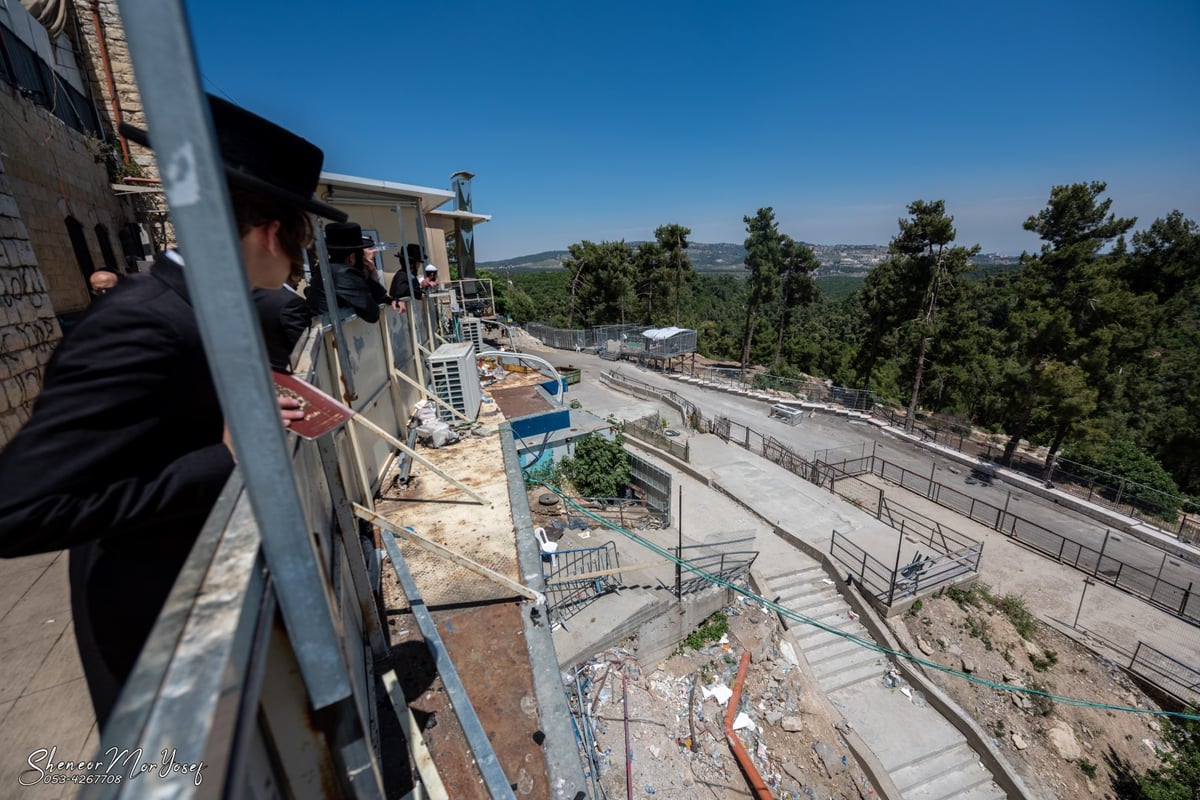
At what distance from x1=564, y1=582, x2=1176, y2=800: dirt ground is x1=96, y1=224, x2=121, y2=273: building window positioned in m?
11.1

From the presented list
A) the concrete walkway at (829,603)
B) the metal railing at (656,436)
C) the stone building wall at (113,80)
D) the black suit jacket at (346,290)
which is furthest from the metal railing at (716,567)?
the stone building wall at (113,80)

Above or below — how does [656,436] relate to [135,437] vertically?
below

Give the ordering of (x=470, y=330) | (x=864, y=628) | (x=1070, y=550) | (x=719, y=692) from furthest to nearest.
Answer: (x=470, y=330), (x=1070, y=550), (x=864, y=628), (x=719, y=692)

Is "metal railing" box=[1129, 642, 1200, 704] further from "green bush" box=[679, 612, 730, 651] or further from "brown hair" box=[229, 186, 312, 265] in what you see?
"brown hair" box=[229, 186, 312, 265]

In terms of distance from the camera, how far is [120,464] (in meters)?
1.26

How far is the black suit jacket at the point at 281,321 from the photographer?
286cm

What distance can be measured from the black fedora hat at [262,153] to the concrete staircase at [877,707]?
371 inches

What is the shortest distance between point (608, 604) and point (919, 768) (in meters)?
6.58

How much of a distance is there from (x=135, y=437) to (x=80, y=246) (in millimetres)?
9539

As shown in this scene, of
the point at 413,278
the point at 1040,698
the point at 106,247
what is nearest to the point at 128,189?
the point at 106,247

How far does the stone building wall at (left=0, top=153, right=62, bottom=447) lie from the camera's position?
4617 millimetres

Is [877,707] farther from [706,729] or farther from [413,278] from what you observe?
[413,278]

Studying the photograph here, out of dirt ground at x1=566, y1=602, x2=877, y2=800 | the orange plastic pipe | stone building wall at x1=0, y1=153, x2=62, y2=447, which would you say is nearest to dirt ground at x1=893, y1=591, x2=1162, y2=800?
dirt ground at x1=566, y1=602, x2=877, y2=800

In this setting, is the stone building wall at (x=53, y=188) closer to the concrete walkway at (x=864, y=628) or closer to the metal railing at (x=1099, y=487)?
the concrete walkway at (x=864, y=628)
